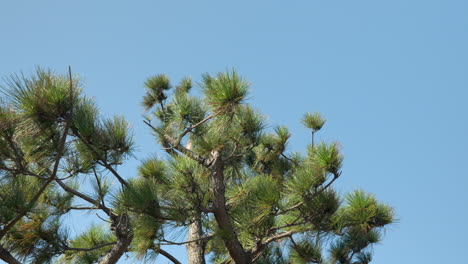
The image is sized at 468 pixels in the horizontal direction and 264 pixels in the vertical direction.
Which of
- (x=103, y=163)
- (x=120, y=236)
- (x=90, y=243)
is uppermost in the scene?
(x=90, y=243)

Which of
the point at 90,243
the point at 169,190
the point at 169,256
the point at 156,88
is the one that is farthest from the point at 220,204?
the point at 156,88

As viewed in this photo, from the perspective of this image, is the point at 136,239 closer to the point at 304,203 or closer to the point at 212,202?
the point at 212,202

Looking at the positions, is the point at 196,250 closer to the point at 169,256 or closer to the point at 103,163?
the point at 169,256

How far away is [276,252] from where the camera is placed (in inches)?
150

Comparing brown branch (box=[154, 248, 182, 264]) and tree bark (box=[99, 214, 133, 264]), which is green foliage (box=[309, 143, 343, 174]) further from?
brown branch (box=[154, 248, 182, 264])

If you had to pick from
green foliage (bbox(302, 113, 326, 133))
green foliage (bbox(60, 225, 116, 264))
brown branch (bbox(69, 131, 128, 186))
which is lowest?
brown branch (bbox(69, 131, 128, 186))

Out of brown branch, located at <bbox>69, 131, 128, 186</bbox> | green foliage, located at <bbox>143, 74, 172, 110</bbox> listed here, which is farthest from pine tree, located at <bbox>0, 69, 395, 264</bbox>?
green foliage, located at <bbox>143, 74, 172, 110</bbox>

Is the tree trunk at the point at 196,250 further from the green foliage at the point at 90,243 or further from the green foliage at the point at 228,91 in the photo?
the green foliage at the point at 228,91

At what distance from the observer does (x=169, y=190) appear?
2.87 metres

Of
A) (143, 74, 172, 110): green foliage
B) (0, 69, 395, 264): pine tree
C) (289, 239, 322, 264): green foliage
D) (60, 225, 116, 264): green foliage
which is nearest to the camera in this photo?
(0, 69, 395, 264): pine tree

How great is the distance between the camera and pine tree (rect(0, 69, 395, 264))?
243 centimetres

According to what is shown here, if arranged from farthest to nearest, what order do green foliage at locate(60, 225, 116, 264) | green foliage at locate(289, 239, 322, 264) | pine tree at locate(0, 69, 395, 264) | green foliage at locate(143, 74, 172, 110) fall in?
green foliage at locate(143, 74, 172, 110) → green foliage at locate(289, 239, 322, 264) → green foliage at locate(60, 225, 116, 264) → pine tree at locate(0, 69, 395, 264)

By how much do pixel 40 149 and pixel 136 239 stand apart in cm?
66

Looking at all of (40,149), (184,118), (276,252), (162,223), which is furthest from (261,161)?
(40,149)
